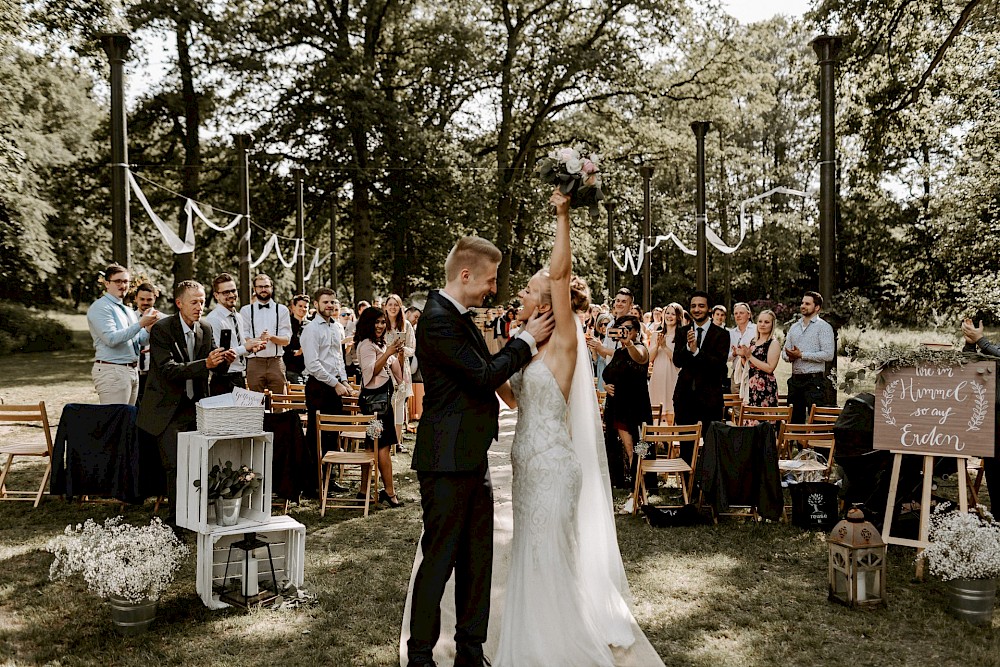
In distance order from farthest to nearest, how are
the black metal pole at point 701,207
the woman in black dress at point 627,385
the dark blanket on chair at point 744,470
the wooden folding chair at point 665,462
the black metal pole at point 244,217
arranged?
the black metal pole at point 244,217, the black metal pole at point 701,207, the woman in black dress at point 627,385, the wooden folding chair at point 665,462, the dark blanket on chair at point 744,470

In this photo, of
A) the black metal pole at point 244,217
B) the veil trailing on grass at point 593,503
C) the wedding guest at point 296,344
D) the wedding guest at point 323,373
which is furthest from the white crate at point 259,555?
the black metal pole at point 244,217

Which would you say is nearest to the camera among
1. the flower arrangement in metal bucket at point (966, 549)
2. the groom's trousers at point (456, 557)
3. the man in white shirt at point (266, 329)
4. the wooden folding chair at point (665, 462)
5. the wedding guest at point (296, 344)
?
the groom's trousers at point (456, 557)

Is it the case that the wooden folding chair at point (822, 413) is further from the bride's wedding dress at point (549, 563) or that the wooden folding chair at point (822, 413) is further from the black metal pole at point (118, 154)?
the black metal pole at point (118, 154)

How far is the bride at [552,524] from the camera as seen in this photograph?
398cm

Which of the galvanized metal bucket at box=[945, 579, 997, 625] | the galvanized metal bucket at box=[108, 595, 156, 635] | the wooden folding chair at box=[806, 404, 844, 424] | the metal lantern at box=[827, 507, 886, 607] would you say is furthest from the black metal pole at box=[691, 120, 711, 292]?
the galvanized metal bucket at box=[108, 595, 156, 635]

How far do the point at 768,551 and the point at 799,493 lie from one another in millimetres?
849

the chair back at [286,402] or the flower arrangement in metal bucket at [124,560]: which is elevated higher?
the chair back at [286,402]

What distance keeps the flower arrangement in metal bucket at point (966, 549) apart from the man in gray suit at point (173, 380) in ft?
16.1

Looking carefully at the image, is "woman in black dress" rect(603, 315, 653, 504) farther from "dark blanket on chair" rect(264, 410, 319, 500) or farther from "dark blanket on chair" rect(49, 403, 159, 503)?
"dark blanket on chair" rect(49, 403, 159, 503)

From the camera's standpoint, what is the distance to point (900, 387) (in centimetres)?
568

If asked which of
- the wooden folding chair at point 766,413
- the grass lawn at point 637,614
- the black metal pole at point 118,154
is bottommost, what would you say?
the grass lawn at point 637,614

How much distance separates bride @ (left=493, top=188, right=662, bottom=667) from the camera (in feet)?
13.1

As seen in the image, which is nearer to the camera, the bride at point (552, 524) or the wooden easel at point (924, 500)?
the bride at point (552, 524)

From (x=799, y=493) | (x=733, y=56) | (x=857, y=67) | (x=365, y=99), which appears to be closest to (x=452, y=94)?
(x=365, y=99)
